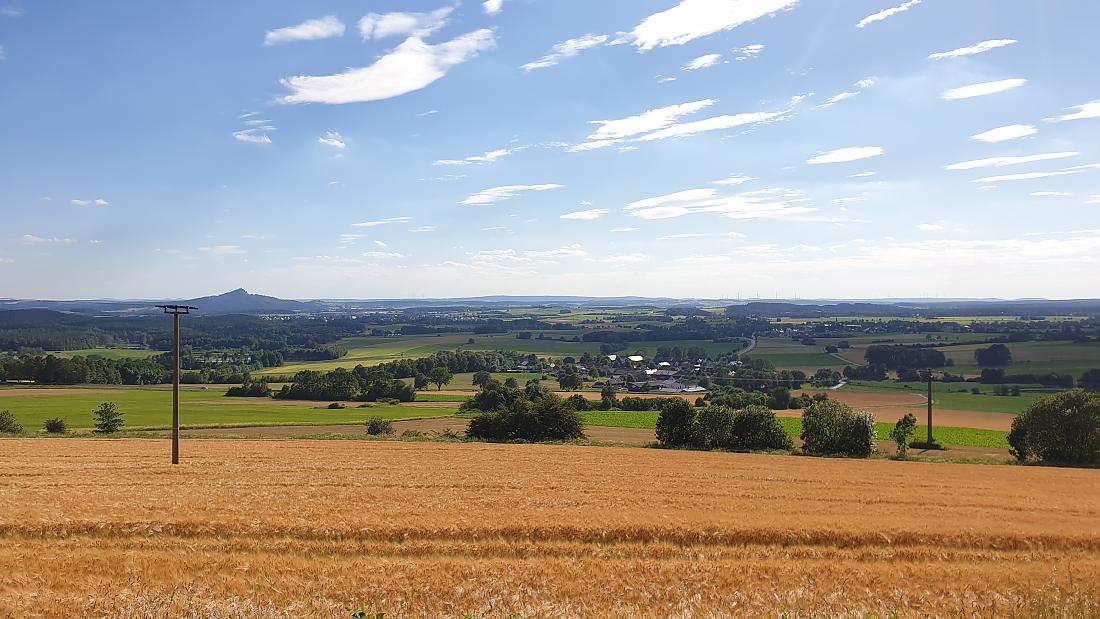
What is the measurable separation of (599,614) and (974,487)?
25.2 m

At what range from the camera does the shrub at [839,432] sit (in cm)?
4816

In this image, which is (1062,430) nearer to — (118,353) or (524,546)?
(524,546)

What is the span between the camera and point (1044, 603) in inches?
433

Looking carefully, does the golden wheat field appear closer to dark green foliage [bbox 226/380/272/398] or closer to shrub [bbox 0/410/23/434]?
shrub [bbox 0/410/23/434]

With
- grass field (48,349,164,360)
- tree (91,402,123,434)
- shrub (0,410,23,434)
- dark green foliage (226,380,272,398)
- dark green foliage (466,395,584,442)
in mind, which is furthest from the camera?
grass field (48,349,164,360)

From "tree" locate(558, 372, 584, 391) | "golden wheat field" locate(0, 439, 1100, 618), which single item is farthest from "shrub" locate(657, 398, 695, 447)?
"tree" locate(558, 372, 584, 391)

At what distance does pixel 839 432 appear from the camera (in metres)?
48.8

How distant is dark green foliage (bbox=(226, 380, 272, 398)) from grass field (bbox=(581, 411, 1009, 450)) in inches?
1923

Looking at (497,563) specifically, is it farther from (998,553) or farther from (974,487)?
(974,487)

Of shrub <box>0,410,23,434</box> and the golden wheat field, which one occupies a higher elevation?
the golden wheat field

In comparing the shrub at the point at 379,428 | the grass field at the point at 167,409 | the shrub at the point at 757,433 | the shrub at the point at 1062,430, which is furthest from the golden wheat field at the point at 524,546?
the grass field at the point at 167,409

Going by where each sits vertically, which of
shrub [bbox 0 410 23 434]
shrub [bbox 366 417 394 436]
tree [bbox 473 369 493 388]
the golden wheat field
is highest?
the golden wheat field

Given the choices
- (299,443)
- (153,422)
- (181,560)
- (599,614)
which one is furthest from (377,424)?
(599,614)

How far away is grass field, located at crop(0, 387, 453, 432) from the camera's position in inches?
2549
